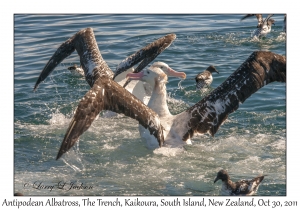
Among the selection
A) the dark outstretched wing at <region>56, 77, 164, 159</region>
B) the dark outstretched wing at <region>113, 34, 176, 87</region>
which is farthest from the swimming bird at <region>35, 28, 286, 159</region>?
the dark outstretched wing at <region>113, 34, 176, 87</region>

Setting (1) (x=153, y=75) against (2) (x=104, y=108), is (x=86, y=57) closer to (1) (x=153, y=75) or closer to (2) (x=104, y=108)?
(1) (x=153, y=75)

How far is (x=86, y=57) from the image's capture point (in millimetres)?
12500

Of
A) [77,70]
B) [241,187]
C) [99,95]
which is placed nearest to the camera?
[241,187]

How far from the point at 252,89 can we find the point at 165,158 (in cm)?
196

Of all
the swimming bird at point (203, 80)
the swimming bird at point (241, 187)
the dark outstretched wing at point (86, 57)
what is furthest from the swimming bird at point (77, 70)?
the swimming bird at point (241, 187)

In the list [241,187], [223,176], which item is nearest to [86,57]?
[223,176]

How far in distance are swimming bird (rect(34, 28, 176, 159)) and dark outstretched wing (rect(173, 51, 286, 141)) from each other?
68 cm

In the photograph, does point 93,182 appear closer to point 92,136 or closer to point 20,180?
point 20,180

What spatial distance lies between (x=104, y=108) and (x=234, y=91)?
239cm

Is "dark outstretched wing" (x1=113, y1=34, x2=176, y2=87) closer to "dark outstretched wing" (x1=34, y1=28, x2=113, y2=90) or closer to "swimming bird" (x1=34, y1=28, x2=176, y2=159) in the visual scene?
"swimming bird" (x1=34, y1=28, x2=176, y2=159)

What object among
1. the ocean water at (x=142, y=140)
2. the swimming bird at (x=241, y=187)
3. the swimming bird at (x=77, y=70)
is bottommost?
the swimming bird at (x=241, y=187)

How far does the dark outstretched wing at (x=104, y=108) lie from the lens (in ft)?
27.2

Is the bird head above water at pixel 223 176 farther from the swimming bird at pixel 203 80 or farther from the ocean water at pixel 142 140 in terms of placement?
the swimming bird at pixel 203 80

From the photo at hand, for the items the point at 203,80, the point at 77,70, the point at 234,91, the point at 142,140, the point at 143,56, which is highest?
the point at 77,70
